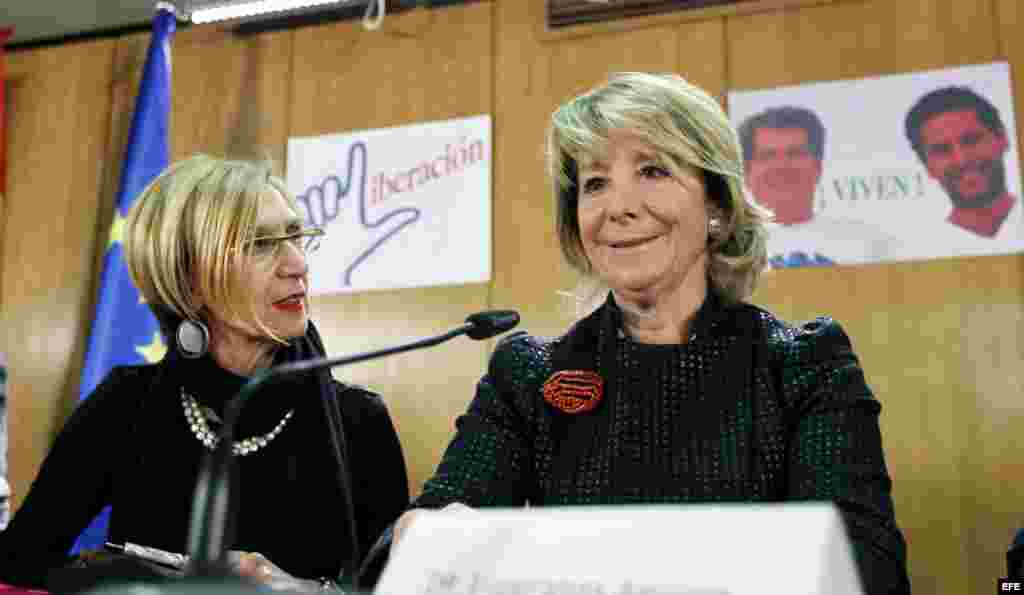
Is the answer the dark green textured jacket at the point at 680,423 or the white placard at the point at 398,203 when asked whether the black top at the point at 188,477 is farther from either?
the white placard at the point at 398,203

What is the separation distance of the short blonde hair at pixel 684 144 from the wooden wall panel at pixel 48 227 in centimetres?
266

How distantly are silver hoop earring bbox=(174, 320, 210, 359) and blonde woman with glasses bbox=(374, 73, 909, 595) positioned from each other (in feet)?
2.11

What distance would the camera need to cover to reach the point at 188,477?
192 centimetres

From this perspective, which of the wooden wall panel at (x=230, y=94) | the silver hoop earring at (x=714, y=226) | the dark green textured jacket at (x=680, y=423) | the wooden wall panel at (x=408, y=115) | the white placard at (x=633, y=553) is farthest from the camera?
the wooden wall panel at (x=230, y=94)

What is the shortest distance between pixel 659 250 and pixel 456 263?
6.20 feet

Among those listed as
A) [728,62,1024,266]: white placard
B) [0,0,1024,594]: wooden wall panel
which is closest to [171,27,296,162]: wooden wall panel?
[0,0,1024,594]: wooden wall panel

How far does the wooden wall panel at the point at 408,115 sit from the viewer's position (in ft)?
10.9

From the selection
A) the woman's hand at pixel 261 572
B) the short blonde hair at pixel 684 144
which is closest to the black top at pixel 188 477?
the woman's hand at pixel 261 572

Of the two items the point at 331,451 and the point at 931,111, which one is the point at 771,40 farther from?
the point at 331,451

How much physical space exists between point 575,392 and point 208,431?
76 cm

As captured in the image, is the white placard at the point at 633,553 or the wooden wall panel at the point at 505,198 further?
the wooden wall panel at the point at 505,198

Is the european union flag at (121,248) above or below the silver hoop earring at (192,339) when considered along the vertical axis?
above

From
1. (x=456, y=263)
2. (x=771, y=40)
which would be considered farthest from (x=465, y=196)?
(x=771, y=40)

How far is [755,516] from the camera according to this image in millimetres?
680
